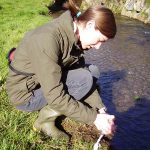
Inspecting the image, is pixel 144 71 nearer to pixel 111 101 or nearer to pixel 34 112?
pixel 111 101

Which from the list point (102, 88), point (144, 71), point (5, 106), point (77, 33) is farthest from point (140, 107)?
point (77, 33)

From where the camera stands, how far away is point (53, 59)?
3.88m

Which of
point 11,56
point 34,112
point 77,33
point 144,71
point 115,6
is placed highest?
point 77,33

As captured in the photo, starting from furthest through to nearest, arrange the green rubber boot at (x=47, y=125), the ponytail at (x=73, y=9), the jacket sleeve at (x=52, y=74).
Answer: the green rubber boot at (x=47, y=125) < the ponytail at (x=73, y=9) < the jacket sleeve at (x=52, y=74)

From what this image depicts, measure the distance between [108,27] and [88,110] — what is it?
3.25 ft

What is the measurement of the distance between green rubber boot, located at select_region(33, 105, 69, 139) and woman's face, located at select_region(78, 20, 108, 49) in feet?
3.90

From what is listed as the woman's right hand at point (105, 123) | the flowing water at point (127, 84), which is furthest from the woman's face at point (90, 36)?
the flowing water at point (127, 84)

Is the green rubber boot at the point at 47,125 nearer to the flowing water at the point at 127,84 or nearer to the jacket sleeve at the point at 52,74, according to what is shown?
the jacket sleeve at the point at 52,74

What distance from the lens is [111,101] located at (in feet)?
25.1

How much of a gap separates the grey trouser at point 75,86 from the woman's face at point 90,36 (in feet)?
1.93

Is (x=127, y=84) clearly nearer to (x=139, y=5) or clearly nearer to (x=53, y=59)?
(x=53, y=59)

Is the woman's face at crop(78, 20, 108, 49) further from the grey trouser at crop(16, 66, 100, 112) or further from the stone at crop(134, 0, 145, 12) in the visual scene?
the stone at crop(134, 0, 145, 12)

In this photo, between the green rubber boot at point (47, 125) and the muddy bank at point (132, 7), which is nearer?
the green rubber boot at point (47, 125)

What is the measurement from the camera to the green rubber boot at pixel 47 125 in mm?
4828
